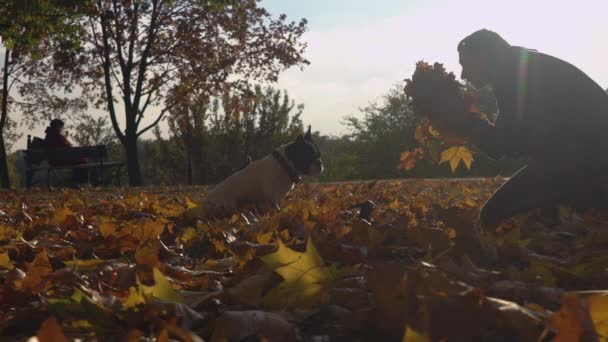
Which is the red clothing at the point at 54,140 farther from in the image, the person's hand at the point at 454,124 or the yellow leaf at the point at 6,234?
the person's hand at the point at 454,124

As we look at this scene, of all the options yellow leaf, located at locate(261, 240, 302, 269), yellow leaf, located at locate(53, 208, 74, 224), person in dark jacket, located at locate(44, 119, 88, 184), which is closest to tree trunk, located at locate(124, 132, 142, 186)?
person in dark jacket, located at locate(44, 119, 88, 184)

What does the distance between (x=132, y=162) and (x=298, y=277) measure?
1921cm

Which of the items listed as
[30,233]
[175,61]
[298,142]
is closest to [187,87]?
[175,61]

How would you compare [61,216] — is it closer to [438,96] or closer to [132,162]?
[438,96]

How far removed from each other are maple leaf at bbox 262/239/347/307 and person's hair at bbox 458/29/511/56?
2422 mm

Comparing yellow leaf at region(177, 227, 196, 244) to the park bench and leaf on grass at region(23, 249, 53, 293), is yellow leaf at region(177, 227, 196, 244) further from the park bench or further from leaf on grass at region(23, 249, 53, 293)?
the park bench

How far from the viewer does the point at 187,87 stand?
20.2 metres

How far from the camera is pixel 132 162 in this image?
19672 mm

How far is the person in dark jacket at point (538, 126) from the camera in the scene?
334 centimetres

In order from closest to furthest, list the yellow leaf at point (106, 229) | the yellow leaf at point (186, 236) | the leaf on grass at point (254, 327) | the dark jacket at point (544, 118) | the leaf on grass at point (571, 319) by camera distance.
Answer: the leaf on grass at point (571, 319), the leaf on grass at point (254, 327), the yellow leaf at point (106, 229), the yellow leaf at point (186, 236), the dark jacket at point (544, 118)

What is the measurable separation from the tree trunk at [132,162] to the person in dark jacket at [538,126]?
17.5 metres

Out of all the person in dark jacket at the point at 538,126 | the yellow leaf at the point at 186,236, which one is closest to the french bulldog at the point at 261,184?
the yellow leaf at the point at 186,236

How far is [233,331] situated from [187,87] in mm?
19688

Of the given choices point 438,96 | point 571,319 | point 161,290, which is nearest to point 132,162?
point 438,96
